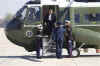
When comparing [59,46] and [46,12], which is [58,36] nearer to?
[59,46]

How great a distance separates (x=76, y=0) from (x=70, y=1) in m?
0.38

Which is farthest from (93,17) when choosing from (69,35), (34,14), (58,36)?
(34,14)

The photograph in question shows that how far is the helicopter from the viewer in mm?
15969

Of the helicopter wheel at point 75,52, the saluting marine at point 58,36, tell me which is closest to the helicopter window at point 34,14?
the saluting marine at point 58,36

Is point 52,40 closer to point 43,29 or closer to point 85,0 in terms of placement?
point 43,29

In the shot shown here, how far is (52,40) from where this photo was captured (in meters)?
15.9

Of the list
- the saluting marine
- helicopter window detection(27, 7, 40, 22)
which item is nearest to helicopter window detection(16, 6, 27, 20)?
helicopter window detection(27, 7, 40, 22)

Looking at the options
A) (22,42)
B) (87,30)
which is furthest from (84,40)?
(22,42)

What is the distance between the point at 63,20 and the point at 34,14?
124 cm

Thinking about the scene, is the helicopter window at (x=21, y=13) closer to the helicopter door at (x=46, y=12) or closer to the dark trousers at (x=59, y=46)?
the helicopter door at (x=46, y=12)

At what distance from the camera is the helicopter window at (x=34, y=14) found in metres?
16.0

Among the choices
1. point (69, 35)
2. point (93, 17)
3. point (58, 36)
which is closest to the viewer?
point (58, 36)

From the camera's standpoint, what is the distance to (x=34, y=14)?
52.8ft

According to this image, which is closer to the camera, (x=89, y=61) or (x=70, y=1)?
(x=89, y=61)
